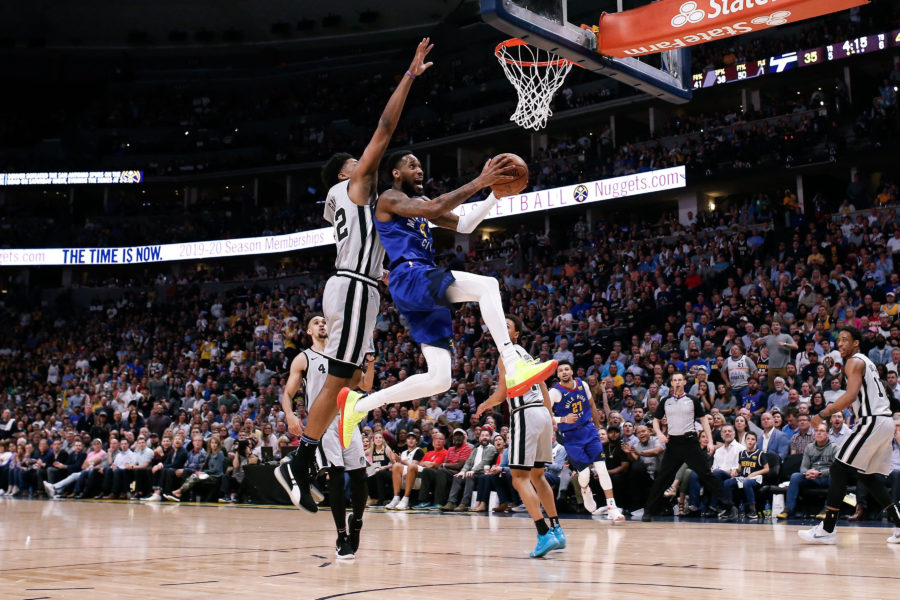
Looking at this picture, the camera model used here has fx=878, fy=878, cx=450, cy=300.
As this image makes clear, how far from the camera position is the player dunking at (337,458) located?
5.98m

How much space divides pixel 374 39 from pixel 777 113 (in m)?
16.7

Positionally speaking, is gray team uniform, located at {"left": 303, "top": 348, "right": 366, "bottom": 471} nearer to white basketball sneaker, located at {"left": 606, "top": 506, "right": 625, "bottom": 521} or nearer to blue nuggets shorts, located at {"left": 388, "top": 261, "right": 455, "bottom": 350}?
blue nuggets shorts, located at {"left": 388, "top": 261, "right": 455, "bottom": 350}

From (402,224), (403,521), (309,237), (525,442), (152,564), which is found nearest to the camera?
(402,224)

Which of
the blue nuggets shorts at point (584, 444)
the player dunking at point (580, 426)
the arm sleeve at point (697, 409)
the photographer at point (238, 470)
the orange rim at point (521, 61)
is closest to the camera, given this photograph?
the orange rim at point (521, 61)

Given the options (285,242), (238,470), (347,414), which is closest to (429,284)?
(347,414)

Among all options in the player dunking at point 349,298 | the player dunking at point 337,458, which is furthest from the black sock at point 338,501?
the player dunking at point 349,298

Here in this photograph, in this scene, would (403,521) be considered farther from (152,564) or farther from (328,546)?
(152,564)

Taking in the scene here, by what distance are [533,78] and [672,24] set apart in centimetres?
201

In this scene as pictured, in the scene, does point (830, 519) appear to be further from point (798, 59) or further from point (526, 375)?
point (798, 59)

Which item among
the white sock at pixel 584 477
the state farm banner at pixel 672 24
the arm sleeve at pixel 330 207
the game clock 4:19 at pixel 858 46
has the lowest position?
the white sock at pixel 584 477

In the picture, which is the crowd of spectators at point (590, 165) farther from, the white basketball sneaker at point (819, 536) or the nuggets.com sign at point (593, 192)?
the white basketball sneaker at point (819, 536)

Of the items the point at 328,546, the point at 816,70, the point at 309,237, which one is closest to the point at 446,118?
the point at 309,237

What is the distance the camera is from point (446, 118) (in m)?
28.3

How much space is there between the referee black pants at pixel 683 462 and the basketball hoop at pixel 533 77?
386cm
